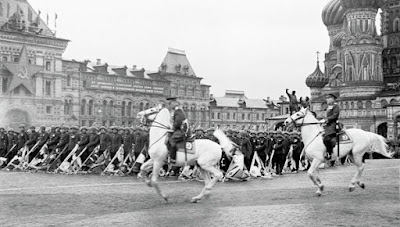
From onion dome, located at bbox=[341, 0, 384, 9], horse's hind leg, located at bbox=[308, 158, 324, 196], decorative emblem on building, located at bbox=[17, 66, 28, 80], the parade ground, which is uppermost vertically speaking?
onion dome, located at bbox=[341, 0, 384, 9]

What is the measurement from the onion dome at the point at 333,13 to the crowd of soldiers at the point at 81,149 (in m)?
57.3

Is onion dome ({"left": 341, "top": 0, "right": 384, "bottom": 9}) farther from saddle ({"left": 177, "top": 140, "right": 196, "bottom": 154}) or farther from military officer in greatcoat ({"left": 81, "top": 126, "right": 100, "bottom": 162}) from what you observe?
saddle ({"left": 177, "top": 140, "right": 196, "bottom": 154})

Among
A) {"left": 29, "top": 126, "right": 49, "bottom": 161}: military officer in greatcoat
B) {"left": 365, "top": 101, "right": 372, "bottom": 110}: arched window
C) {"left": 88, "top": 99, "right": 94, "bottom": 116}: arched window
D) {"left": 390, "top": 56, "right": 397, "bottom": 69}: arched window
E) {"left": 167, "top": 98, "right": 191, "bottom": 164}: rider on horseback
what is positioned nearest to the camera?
{"left": 167, "top": 98, "right": 191, "bottom": 164}: rider on horseback

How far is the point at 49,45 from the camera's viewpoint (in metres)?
58.0

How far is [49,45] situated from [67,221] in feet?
167

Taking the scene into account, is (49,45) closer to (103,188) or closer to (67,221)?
(103,188)

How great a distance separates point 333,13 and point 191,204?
216 ft

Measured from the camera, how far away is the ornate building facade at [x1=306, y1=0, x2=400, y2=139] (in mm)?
56031

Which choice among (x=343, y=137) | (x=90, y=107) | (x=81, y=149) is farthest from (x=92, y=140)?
(x=90, y=107)

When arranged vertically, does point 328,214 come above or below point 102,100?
below

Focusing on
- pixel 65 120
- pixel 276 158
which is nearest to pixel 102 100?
pixel 65 120

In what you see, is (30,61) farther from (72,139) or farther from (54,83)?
(72,139)

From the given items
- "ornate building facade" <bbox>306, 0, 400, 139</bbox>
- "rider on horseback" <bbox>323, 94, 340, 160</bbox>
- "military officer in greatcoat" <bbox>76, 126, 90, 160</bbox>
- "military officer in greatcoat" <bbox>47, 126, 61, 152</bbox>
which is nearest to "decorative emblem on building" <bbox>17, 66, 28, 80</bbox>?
"ornate building facade" <bbox>306, 0, 400, 139</bbox>

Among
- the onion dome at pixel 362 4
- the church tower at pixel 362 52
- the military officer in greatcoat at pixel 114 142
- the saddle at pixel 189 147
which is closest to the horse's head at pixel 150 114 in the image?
the saddle at pixel 189 147
